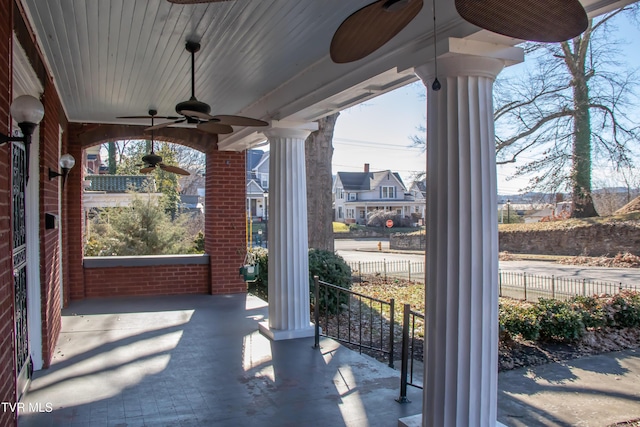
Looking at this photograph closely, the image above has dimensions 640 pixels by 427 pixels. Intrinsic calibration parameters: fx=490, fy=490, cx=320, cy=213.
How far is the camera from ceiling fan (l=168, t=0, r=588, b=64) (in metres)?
1.47

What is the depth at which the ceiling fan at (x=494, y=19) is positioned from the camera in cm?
147

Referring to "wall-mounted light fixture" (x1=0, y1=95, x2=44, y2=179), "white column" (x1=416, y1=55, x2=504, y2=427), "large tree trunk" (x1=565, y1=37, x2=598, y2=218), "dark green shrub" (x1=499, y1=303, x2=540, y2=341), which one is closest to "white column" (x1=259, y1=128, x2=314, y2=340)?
"dark green shrub" (x1=499, y1=303, x2=540, y2=341)

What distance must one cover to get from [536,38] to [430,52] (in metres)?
1.42

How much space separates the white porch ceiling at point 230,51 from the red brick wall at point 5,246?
76 centimetres

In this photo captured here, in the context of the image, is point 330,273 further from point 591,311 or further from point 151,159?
point 591,311

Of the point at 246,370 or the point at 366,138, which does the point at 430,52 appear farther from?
the point at 366,138

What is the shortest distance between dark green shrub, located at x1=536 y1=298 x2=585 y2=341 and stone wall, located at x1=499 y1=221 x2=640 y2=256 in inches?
468

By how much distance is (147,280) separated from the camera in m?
8.78

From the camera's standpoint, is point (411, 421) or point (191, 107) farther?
point (191, 107)

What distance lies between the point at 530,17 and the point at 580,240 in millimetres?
19537

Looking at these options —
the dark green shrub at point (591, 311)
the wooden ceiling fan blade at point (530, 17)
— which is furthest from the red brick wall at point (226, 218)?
the wooden ceiling fan blade at point (530, 17)

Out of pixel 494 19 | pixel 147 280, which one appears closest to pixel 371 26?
pixel 494 19

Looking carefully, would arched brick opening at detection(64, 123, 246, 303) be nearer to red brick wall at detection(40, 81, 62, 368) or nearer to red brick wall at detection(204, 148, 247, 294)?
red brick wall at detection(204, 148, 247, 294)

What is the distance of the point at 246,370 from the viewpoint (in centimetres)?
477
